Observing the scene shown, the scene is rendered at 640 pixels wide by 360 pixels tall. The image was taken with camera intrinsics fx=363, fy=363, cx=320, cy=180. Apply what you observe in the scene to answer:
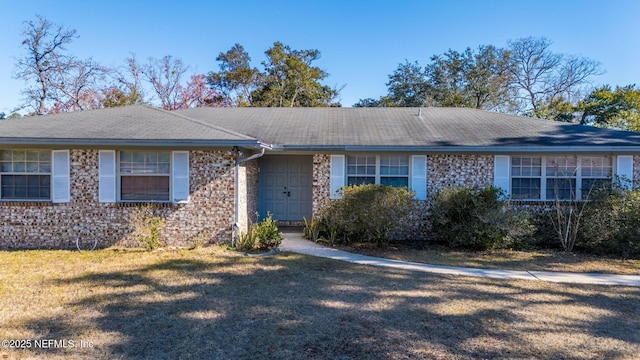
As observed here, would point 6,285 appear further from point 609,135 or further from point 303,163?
point 609,135

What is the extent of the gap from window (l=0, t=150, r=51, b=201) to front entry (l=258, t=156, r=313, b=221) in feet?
17.9

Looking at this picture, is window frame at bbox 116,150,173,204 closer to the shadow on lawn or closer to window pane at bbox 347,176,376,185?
the shadow on lawn

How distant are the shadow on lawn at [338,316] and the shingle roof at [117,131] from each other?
286cm

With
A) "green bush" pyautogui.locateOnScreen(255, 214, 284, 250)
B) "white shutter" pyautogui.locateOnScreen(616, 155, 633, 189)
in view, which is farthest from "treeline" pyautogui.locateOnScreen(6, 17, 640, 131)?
"green bush" pyautogui.locateOnScreen(255, 214, 284, 250)

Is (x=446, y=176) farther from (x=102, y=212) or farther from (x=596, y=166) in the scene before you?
Result: (x=102, y=212)

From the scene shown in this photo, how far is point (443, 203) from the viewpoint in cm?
882

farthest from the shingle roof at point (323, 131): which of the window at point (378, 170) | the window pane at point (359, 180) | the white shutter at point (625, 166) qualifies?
the window pane at point (359, 180)

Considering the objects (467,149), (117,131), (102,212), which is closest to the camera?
(117,131)

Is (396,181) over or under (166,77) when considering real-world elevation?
under

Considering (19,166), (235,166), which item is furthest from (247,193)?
(19,166)

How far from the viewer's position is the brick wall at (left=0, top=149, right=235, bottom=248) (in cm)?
837

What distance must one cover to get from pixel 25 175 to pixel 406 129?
9.95 metres

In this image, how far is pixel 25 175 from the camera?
27.8ft

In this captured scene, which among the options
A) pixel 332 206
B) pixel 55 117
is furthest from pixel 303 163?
pixel 55 117
